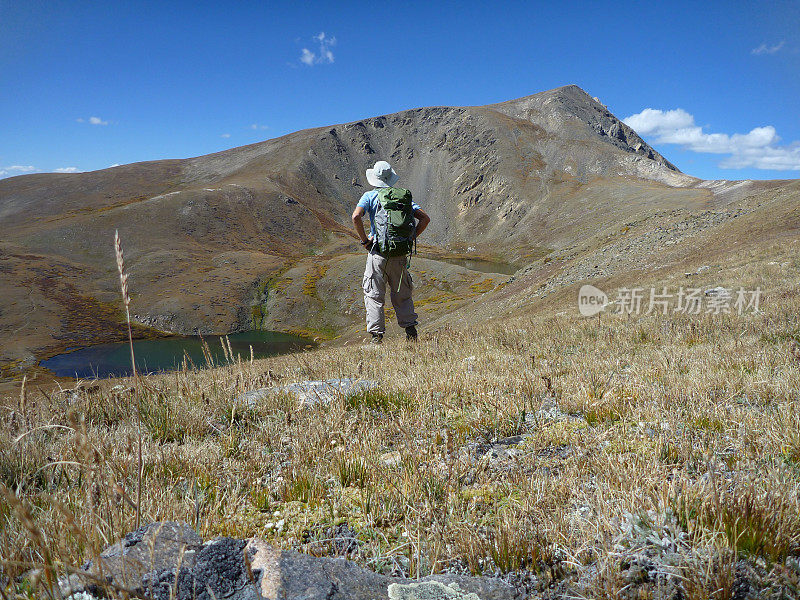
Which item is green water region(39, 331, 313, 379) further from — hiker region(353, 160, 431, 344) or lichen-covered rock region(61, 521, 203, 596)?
Answer: lichen-covered rock region(61, 521, 203, 596)

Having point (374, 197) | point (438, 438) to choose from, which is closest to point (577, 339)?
point (374, 197)

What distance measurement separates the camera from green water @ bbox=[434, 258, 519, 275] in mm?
97312

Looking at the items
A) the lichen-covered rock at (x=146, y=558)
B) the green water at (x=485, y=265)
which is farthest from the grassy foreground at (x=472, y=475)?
the green water at (x=485, y=265)

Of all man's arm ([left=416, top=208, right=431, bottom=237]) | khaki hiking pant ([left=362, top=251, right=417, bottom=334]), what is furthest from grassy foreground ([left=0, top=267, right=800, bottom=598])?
man's arm ([left=416, top=208, right=431, bottom=237])

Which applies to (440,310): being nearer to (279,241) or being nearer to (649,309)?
(649,309)

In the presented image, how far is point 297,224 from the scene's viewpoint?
14125 cm

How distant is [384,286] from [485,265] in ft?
332

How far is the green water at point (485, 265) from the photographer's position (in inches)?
3831

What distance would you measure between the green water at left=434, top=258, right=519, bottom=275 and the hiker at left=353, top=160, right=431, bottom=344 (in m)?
86.8

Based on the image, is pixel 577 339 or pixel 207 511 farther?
pixel 577 339

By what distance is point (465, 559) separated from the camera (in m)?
1.78

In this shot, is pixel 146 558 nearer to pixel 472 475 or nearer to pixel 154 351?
pixel 472 475

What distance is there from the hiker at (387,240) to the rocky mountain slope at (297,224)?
23.9 metres

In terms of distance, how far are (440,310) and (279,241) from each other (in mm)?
95862
